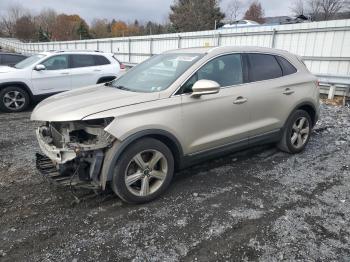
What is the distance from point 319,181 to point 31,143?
16.4 feet

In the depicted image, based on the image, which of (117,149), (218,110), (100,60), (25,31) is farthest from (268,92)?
(25,31)

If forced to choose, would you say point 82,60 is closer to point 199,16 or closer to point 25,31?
point 199,16

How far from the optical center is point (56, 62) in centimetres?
926

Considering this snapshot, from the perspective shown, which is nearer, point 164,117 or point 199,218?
point 199,218

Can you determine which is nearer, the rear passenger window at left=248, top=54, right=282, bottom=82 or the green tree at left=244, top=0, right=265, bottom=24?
the rear passenger window at left=248, top=54, right=282, bottom=82

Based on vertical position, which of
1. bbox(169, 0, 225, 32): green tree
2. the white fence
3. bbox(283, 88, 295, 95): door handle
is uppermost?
bbox(169, 0, 225, 32): green tree

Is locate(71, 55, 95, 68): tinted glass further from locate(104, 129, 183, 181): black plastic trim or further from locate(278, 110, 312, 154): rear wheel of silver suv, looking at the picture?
locate(104, 129, 183, 181): black plastic trim

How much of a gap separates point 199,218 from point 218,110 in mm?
1406

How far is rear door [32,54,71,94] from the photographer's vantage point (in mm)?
8836

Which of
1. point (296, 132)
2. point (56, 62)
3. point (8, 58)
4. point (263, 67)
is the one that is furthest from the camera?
point (8, 58)

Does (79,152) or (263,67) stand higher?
(263,67)

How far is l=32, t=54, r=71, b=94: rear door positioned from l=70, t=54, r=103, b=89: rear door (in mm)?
206

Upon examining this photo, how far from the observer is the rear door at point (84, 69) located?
31.2 feet

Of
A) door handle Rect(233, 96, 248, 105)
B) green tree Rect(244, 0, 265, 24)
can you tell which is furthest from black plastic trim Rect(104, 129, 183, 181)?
green tree Rect(244, 0, 265, 24)
